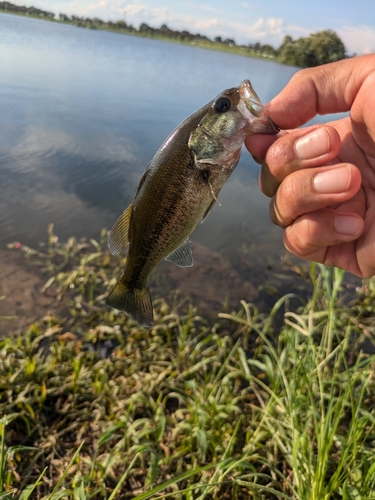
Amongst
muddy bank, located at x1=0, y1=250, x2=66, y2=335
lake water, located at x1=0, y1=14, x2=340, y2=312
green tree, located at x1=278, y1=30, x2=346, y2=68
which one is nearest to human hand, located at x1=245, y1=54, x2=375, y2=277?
muddy bank, located at x1=0, y1=250, x2=66, y2=335

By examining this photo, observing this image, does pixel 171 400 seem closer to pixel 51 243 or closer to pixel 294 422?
pixel 294 422

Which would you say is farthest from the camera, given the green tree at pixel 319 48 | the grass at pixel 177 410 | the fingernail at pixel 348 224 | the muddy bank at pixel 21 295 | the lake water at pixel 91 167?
the green tree at pixel 319 48

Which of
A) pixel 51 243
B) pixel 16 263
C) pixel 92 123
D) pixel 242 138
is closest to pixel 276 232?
pixel 51 243

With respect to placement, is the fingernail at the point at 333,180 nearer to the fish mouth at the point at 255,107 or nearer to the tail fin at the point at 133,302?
the fish mouth at the point at 255,107

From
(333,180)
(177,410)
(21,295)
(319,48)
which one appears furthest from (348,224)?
(319,48)

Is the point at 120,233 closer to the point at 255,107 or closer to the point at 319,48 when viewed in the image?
the point at 255,107

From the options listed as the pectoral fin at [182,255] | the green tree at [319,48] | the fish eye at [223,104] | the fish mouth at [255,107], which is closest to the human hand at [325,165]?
the fish mouth at [255,107]
